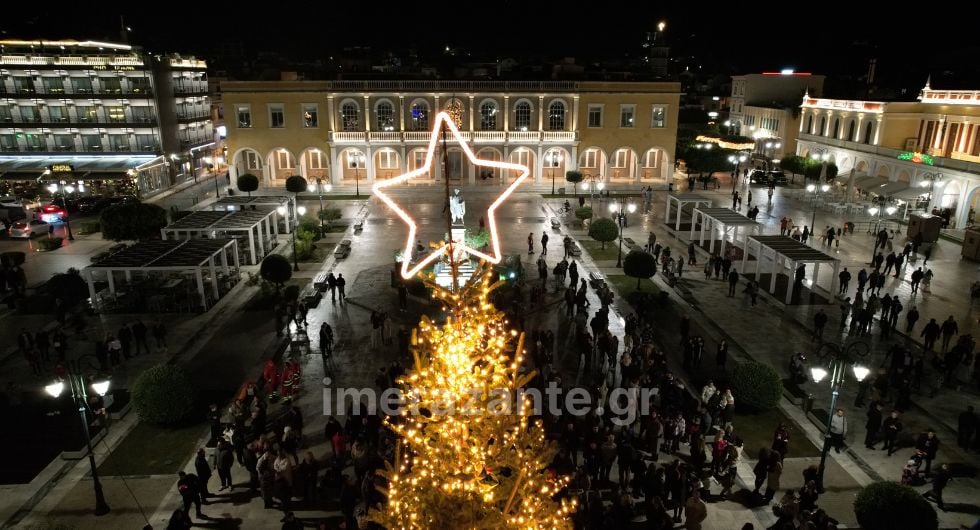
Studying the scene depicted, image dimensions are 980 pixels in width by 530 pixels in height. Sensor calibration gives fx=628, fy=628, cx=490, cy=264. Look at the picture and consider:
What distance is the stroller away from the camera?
12633 mm

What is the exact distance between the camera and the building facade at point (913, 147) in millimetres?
36594

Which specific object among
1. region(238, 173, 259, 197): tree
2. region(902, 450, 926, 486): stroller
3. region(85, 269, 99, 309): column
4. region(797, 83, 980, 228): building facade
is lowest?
region(902, 450, 926, 486): stroller

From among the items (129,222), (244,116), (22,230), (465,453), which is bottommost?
(22,230)

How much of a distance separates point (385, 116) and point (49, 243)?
A: 24.5 m

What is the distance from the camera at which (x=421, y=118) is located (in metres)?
48.9

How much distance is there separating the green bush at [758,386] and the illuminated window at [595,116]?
37054 mm

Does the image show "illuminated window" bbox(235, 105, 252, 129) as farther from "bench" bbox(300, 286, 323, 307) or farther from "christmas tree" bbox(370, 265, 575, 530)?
"christmas tree" bbox(370, 265, 575, 530)

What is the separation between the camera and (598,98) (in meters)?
48.8

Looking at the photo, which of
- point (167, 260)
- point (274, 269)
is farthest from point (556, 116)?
point (167, 260)

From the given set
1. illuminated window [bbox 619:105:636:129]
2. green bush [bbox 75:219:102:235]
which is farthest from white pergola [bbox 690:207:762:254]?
green bush [bbox 75:219:102:235]

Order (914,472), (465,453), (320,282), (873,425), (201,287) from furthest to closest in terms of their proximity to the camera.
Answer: (320,282), (201,287), (873,425), (914,472), (465,453)

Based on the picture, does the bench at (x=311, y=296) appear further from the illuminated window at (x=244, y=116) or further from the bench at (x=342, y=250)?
the illuminated window at (x=244, y=116)

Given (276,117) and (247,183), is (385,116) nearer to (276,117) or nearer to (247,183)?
(276,117)

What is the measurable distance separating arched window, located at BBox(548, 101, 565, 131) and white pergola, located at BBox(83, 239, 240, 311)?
98.1 ft
